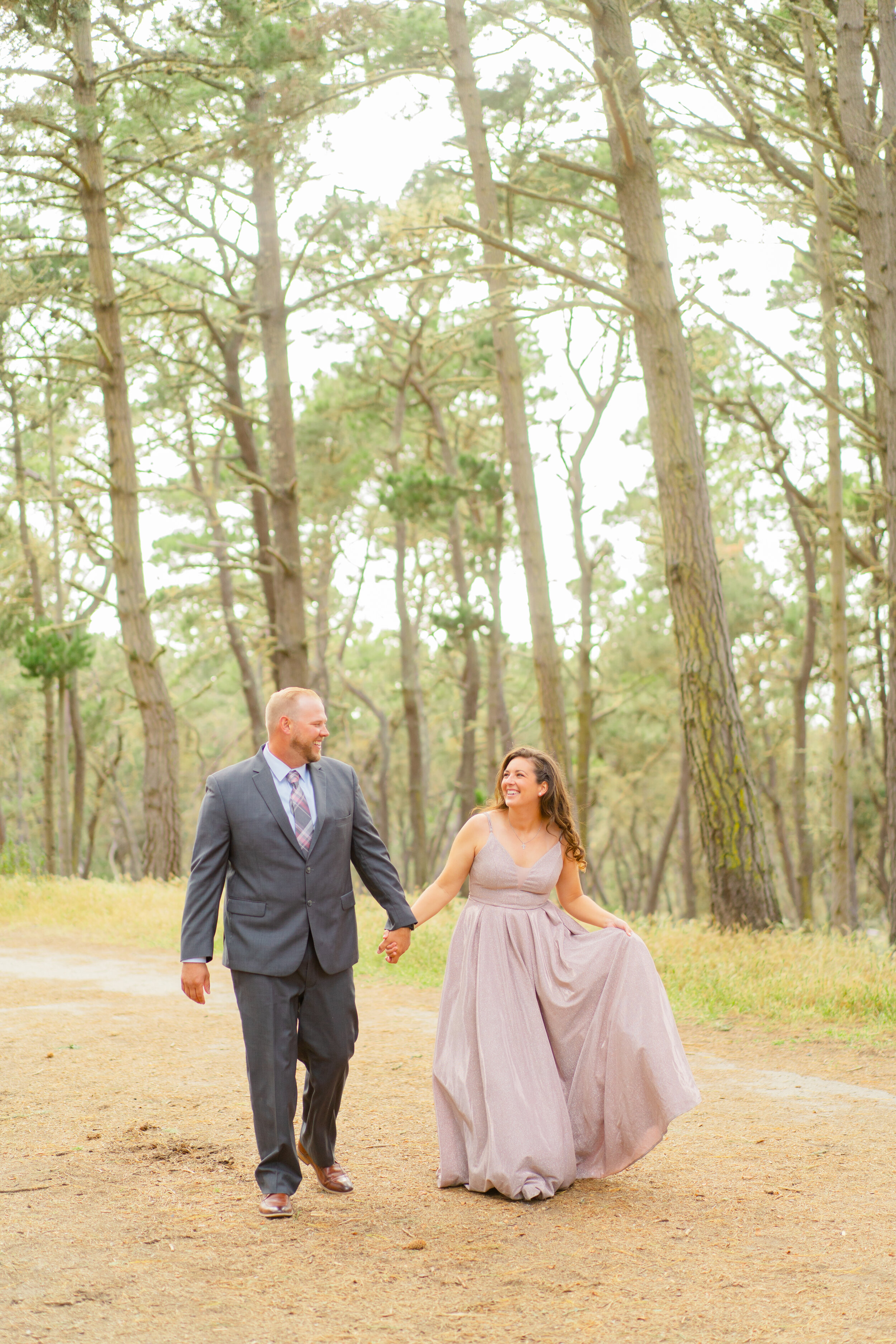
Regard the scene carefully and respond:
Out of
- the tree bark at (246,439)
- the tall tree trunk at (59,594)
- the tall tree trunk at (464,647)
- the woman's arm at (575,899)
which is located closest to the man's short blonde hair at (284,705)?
the woman's arm at (575,899)

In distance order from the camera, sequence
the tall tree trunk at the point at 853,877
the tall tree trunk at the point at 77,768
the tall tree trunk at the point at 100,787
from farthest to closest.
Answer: the tall tree trunk at the point at 100,787 → the tall tree trunk at the point at 77,768 → the tall tree trunk at the point at 853,877

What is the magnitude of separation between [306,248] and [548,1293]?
16.7 meters

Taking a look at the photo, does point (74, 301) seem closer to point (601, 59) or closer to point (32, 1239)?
point (601, 59)

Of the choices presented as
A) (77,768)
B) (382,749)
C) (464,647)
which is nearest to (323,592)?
(382,749)

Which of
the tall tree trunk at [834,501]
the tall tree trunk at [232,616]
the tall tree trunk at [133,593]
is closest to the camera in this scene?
the tall tree trunk at [834,501]

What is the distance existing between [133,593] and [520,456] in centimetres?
605

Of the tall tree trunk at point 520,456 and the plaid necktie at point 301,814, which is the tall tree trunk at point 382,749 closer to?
the tall tree trunk at point 520,456

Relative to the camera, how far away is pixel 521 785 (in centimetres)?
523

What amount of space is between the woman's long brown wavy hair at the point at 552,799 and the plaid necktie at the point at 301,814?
0.89 metres

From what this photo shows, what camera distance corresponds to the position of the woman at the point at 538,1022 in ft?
16.0

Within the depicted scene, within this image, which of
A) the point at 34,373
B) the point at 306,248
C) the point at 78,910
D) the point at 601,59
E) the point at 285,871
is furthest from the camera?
the point at 306,248

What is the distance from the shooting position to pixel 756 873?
1116 centimetres

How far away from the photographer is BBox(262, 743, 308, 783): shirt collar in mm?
4850

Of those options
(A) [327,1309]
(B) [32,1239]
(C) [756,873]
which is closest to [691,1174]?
(A) [327,1309]
